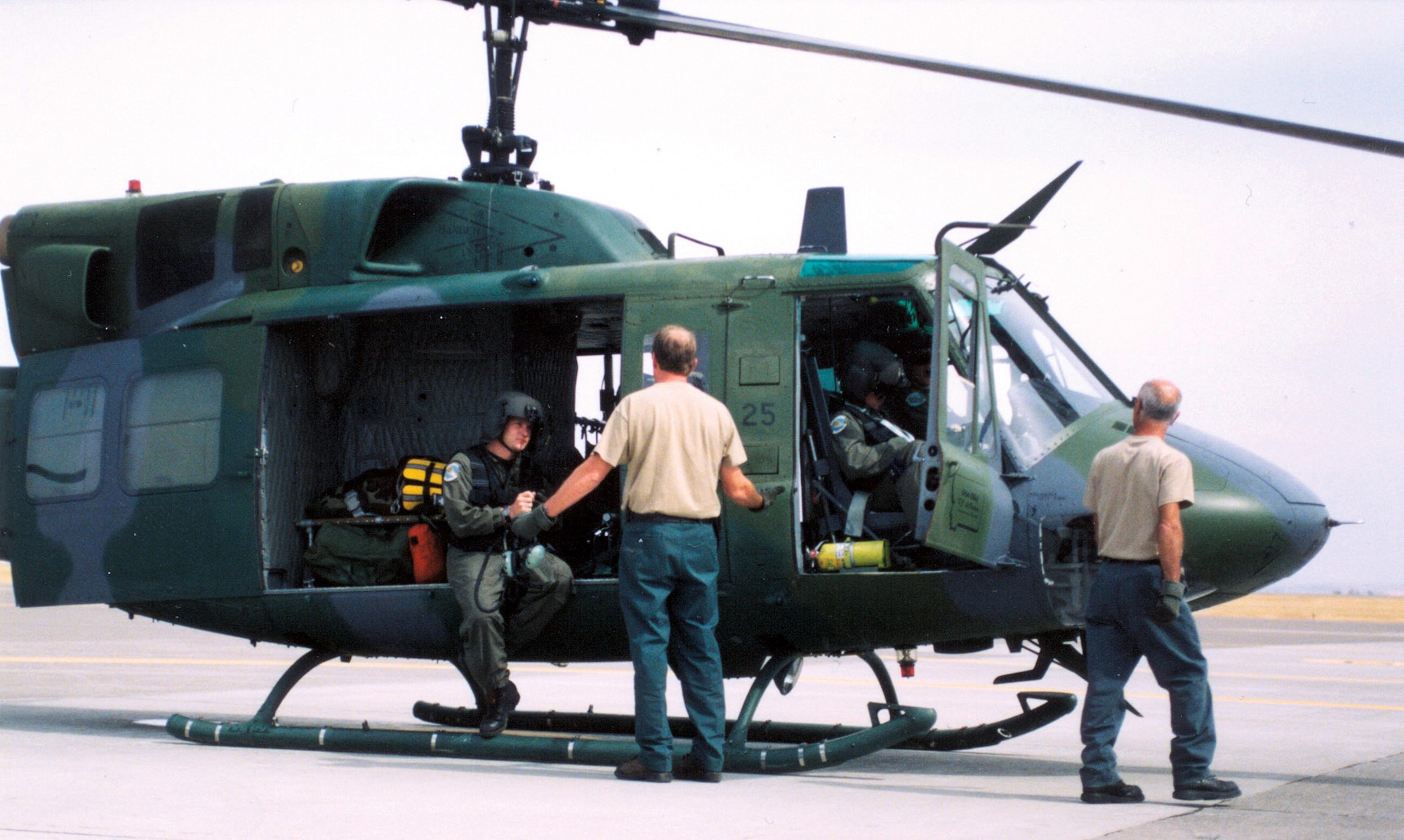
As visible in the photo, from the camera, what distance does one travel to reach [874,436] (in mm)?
7559

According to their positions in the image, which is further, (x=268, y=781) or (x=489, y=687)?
(x=489, y=687)

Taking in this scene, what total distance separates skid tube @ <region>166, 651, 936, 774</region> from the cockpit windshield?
136cm

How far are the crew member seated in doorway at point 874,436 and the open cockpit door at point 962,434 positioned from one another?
0.85 ft

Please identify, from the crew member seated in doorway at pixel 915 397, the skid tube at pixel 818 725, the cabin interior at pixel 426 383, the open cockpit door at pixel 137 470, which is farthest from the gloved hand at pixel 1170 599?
the open cockpit door at pixel 137 470

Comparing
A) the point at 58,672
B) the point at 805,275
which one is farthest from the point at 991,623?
the point at 58,672

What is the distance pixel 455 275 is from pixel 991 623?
337 cm

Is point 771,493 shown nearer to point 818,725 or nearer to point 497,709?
point 818,725

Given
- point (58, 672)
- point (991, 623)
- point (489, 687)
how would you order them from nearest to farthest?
point (991, 623), point (489, 687), point (58, 672)

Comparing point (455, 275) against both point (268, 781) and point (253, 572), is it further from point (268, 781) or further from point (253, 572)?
point (268, 781)

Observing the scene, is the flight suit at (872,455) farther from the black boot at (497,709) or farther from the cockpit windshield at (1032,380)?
the black boot at (497,709)

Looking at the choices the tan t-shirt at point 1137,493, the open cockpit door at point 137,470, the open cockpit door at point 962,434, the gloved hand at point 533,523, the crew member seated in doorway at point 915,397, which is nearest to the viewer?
the tan t-shirt at point 1137,493

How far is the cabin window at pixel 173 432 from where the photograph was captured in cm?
853

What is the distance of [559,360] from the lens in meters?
10.0

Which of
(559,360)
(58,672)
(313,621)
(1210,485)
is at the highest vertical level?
(559,360)
